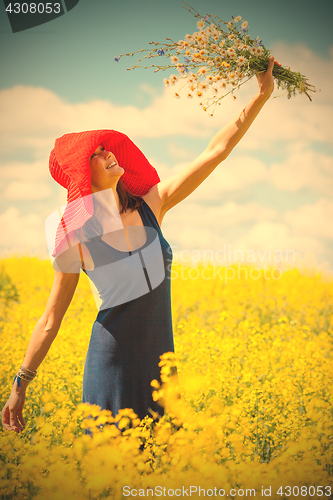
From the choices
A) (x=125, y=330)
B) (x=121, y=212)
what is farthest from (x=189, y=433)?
(x=121, y=212)

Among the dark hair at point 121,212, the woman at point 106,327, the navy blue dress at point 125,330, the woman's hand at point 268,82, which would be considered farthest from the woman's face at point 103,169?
the woman's hand at point 268,82

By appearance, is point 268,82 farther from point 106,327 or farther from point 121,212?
point 106,327

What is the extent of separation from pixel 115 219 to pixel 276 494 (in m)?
1.38

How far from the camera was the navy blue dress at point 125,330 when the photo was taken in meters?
1.77

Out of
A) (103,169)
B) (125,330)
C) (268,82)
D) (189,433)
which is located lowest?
(189,433)

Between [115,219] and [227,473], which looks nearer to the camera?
[227,473]

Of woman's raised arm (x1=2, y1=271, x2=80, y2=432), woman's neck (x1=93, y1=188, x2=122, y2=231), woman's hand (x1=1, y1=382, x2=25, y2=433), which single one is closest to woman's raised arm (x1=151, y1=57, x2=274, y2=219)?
woman's neck (x1=93, y1=188, x2=122, y2=231)

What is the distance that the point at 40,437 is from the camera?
1.88m

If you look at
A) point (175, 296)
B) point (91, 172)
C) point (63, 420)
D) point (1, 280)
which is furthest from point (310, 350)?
point (1, 280)

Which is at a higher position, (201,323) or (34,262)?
(34,262)

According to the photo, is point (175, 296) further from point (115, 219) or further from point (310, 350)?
point (115, 219)

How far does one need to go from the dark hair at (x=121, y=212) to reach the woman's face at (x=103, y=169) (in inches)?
5.6

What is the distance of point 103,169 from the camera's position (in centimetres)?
186

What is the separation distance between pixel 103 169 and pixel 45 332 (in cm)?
81
